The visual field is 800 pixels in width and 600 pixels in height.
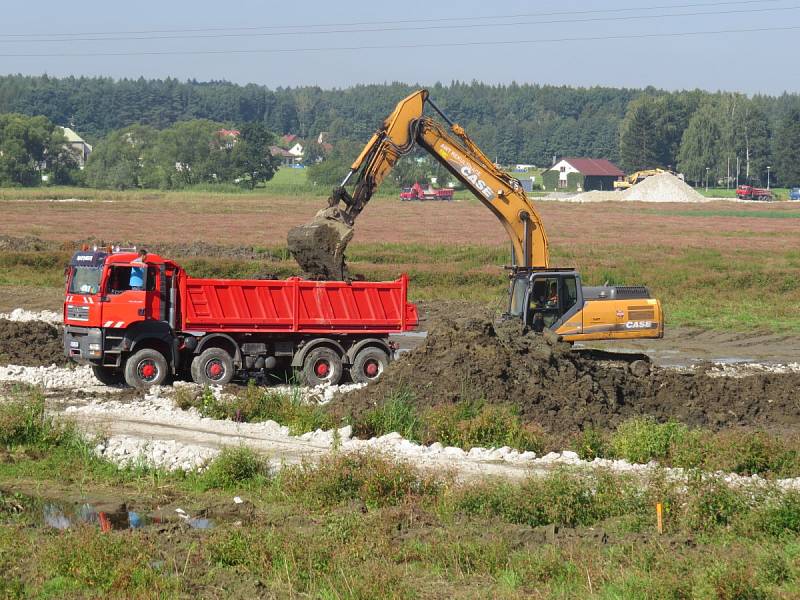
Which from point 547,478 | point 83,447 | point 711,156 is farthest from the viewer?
point 711,156

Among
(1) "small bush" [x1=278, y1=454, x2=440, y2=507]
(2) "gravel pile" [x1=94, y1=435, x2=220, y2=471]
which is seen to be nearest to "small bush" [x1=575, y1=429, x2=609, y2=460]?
(1) "small bush" [x1=278, y1=454, x2=440, y2=507]

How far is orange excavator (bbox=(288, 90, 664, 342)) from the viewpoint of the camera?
76.7ft

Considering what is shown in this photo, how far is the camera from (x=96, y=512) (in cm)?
1387

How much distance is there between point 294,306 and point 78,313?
4305 millimetres

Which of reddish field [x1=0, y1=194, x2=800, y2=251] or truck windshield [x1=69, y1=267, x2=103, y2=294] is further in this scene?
reddish field [x1=0, y1=194, x2=800, y2=251]

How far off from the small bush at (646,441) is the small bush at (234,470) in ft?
17.5

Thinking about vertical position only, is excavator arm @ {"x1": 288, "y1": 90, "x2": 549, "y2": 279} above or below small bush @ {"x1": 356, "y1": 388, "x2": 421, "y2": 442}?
above

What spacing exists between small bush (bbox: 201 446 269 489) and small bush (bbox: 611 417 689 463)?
17.5 ft

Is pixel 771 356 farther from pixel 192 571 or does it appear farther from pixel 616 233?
pixel 616 233

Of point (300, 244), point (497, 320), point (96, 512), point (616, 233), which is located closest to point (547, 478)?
point (96, 512)

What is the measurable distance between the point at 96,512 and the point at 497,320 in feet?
38.2

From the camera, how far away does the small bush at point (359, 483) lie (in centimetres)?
1375

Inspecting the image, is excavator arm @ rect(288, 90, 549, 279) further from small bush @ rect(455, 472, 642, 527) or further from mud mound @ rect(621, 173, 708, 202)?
mud mound @ rect(621, 173, 708, 202)

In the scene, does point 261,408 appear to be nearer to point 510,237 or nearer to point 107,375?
point 107,375
